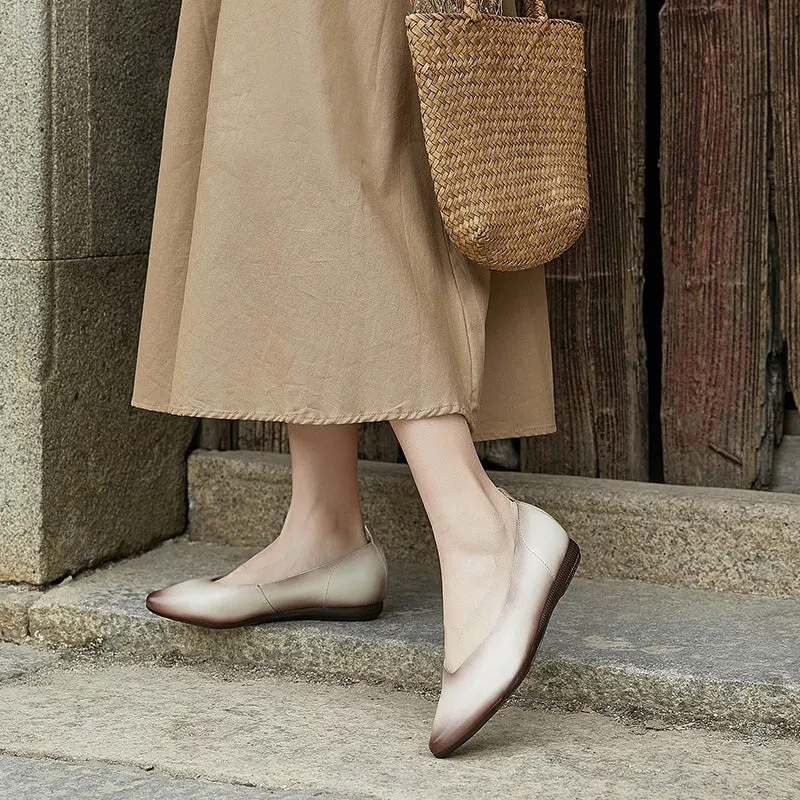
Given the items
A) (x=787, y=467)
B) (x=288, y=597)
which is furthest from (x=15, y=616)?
(x=787, y=467)

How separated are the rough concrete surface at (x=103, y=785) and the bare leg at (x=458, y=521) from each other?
29 cm

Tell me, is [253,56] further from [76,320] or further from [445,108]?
[76,320]

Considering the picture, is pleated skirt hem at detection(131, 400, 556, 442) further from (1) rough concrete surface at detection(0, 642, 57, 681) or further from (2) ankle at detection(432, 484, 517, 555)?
(1) rough concrete surface at detection(0, 642, 57, 681)

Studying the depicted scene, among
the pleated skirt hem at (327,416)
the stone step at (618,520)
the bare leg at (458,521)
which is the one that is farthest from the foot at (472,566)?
the stone step at (618,520)

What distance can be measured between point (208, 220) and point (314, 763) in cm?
70

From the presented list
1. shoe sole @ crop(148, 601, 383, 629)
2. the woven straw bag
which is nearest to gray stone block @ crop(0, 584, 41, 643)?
shoe sole @ crop(148, 601, 383, 629)

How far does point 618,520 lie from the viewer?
2096 millimetres

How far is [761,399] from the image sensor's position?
2105 mm

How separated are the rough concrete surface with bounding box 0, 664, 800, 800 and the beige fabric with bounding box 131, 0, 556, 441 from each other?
0.42 meters

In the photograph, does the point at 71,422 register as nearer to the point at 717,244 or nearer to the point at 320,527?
the point at 320,527

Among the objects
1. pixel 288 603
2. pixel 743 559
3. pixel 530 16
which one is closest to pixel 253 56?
pixel 530 16

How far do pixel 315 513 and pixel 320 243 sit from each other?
48 centimetres

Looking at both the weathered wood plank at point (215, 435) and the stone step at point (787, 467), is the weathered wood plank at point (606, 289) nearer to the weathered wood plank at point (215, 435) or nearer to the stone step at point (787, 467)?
the stone step at point (787, 467)

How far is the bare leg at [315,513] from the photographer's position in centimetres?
193
